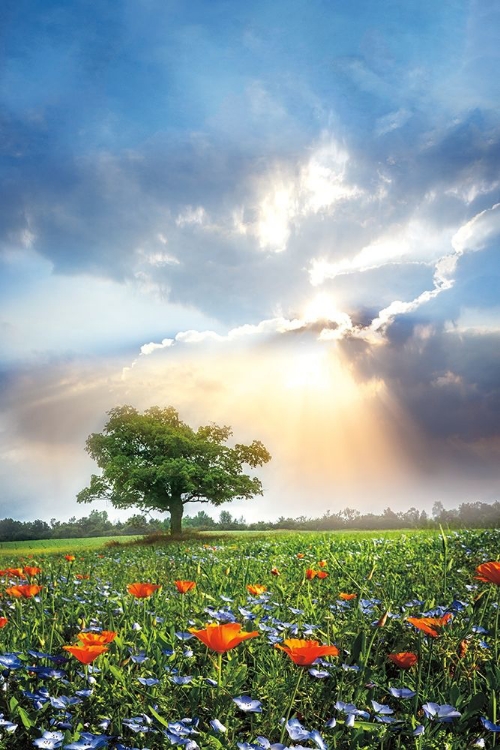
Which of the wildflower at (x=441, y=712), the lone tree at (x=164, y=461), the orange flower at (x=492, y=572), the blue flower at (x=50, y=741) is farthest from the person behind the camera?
the lone tree at (x=164, y=461)

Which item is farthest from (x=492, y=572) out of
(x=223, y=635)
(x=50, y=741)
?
(x=50, y=741)

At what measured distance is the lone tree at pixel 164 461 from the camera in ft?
101

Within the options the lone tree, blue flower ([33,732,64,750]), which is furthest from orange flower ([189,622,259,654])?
the lone tree

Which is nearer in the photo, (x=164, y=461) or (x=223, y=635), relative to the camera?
(x=223, y=635)

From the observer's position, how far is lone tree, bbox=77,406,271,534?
30.6 m

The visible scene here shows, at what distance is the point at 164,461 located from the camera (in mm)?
30609

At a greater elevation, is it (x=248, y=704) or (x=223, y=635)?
(x=223, y=635)

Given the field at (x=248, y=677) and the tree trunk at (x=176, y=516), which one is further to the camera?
the tree trunk at (x=176, y=516)

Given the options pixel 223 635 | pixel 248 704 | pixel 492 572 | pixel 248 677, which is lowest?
pixel 248 677

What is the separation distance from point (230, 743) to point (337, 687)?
94 cm

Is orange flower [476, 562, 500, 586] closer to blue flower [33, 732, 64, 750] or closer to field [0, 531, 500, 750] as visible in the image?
field [0, 531, 500, 750]

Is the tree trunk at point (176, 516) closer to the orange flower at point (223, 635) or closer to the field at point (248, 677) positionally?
the field at point (248, 677)

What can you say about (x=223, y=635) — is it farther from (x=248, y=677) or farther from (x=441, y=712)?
(x=248, y=677)

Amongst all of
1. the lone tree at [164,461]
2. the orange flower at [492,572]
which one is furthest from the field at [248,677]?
the lone tree at [164,461]
